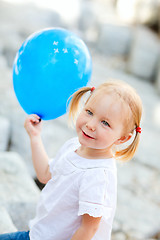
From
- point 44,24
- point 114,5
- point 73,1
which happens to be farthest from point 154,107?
point 114,5

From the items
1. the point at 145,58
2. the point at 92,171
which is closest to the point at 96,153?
the point at 92,171

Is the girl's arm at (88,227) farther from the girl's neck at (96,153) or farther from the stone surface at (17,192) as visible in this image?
the stone surface at (17,192)

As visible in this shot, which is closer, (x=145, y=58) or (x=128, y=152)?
(x=128, y=152)

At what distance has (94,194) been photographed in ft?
3.27

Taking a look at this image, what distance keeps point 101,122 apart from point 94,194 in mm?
221

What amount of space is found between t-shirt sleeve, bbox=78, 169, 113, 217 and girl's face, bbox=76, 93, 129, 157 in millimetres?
93

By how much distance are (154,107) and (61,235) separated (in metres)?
3.57

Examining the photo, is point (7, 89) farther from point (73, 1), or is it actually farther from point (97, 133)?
point (73, 1)

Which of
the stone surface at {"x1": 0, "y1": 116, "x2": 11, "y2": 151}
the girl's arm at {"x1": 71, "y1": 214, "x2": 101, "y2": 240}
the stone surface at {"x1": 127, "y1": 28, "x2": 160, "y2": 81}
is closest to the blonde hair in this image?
the girl's arm at {"x1": 71, "y1": 214, "x2": 101, "y2": 240}

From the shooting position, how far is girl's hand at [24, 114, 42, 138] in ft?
4.07

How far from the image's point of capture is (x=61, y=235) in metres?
1.14

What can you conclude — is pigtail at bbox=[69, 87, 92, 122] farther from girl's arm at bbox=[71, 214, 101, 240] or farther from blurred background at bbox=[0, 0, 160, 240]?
blurred background at bbox=[0, 0, 160, 240]

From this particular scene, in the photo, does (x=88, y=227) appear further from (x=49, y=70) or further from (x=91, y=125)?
(x=49, y=70)

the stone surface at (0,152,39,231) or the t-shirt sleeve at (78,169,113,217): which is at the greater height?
the t-shirt sleeve at (78,169,113,217)
